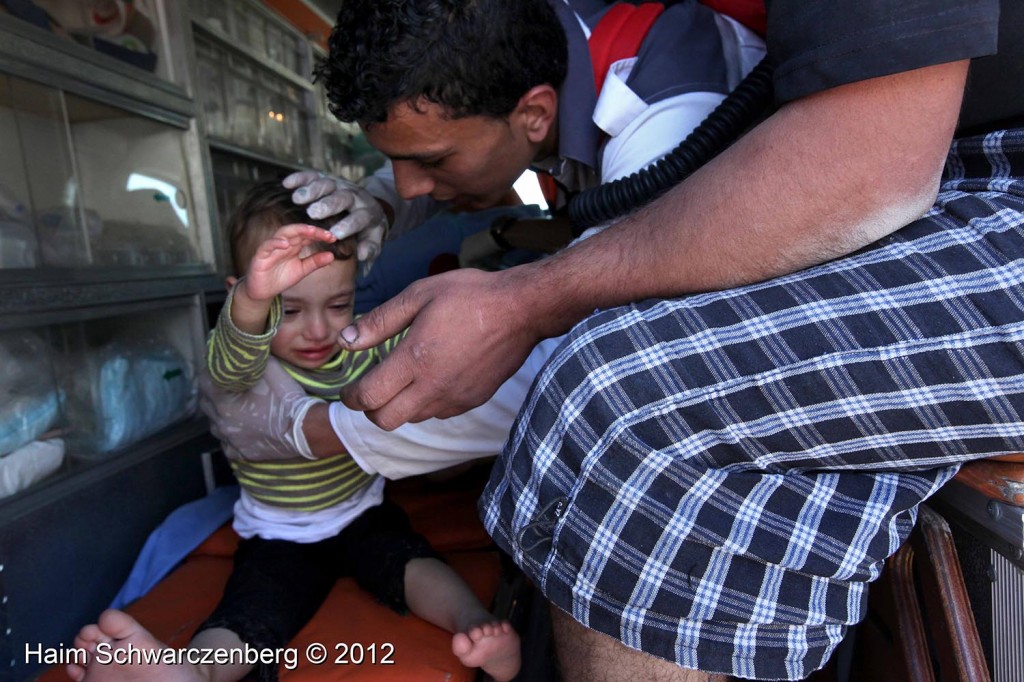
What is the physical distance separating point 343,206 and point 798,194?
0.89 metres

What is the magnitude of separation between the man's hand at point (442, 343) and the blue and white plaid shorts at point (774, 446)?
17 centimetres

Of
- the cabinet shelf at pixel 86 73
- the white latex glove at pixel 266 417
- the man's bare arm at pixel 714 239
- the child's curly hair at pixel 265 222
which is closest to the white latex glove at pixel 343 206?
the child's curly hair at pixel 265 222

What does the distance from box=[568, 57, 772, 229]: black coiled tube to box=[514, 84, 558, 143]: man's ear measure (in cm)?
33

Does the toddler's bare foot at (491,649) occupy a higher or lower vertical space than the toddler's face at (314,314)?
lower

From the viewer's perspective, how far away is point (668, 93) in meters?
1.10

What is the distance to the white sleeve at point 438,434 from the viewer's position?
1.12 meters

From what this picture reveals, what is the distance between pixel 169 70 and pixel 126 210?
44cm

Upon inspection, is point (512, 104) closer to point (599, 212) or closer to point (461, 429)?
point (599, 212)

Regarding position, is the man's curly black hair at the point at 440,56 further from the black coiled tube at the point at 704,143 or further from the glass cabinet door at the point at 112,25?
the glass cabinet door at the point at 112,25

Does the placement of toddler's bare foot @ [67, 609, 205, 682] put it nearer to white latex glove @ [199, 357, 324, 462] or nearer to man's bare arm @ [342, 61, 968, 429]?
white latex glove @ [199, 357, 324, 462]

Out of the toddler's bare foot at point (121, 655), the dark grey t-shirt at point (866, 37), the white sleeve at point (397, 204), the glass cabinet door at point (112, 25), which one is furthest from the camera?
the white sleeve at point (397, 204)

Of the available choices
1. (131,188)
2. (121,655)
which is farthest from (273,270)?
(131,188)

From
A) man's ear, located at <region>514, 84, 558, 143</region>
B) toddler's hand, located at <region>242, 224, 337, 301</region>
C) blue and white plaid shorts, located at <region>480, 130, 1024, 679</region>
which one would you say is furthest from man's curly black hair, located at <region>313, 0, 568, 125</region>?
blue and white plaid shorts, located at <region>480, 130, 1024, 679</region>

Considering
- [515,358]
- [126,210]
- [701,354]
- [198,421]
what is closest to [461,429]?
[515,358]
